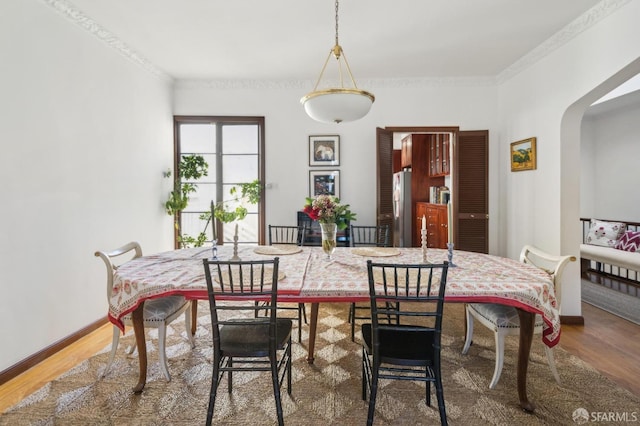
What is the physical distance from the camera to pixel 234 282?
1812 millimetres

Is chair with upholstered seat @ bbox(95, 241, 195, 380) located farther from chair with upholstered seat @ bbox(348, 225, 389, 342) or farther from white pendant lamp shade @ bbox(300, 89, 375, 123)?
white pendant lamp shade @ bbox(300, 89, 375, 123)

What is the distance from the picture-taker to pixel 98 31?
124 inches

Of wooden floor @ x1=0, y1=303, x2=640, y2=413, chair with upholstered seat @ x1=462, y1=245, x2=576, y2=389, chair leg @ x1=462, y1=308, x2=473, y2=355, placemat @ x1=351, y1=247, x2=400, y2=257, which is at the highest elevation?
placemat @ x1=351, y1=247, x2=400, y2=257

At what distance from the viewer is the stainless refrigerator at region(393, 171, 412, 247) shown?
23.0ft

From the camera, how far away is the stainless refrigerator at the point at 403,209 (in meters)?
7.02

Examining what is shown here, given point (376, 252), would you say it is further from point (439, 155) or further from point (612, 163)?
point (612, 163)

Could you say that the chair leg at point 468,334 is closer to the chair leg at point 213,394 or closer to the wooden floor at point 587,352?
the wooden floor at point 587,352

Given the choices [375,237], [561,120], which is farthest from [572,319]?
[375,237]

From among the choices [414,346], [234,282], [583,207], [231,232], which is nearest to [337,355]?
[414,346]

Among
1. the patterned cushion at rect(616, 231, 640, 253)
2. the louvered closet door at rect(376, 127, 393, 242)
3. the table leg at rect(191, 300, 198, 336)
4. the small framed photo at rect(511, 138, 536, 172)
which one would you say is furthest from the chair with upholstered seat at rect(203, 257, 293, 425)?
the patterned cushion at rect(616, 231, 640, 253)

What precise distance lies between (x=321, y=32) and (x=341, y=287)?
105 inches

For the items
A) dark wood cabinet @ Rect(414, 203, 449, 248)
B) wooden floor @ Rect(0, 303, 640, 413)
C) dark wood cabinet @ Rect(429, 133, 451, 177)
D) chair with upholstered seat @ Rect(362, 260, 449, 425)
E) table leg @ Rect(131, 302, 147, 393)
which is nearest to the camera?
chair with upholstered seat @ Rect(362, 260, 449, 425)

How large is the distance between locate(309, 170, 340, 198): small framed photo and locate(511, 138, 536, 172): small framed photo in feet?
7.63

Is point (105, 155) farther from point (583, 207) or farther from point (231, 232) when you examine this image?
point (583, 207)
